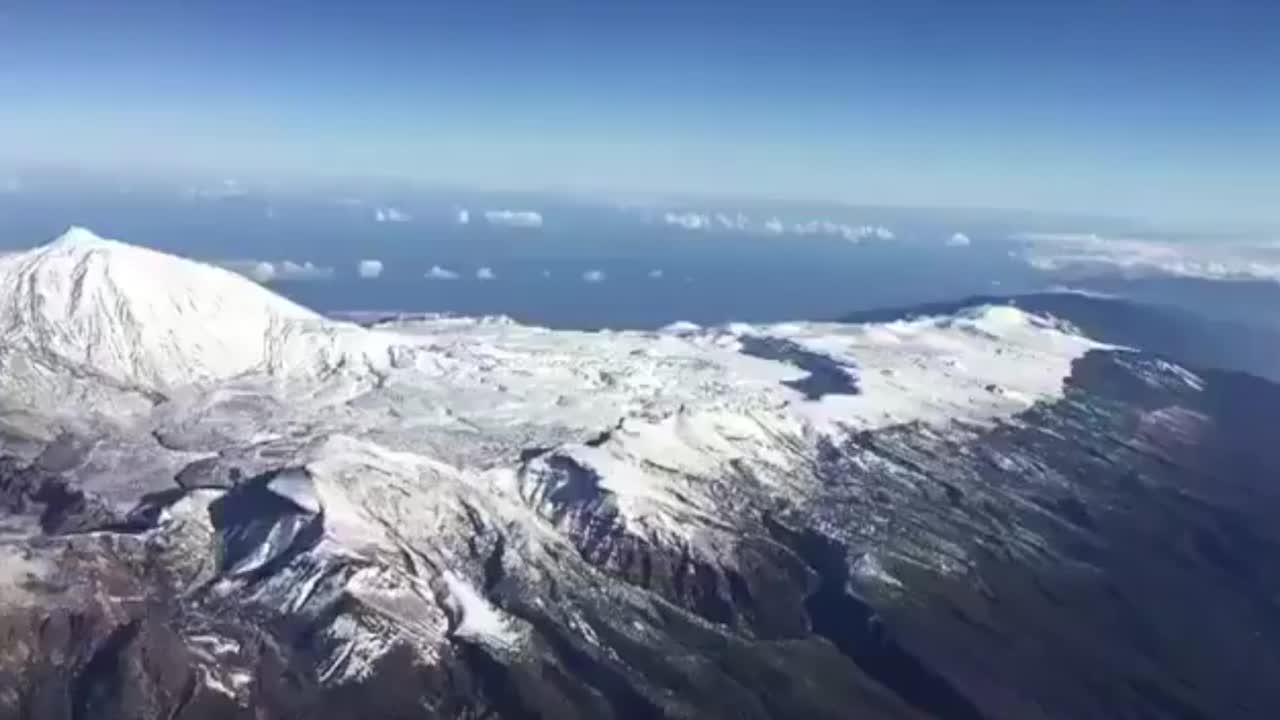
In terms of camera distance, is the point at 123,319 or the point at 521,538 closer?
the point at 521,538

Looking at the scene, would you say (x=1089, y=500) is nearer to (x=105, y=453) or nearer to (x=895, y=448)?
(x=895, y=448)

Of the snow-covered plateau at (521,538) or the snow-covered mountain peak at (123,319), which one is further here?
the snow-covered mountain peak at (123,319)

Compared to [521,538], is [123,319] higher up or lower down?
higher up

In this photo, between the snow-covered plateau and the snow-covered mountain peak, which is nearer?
the snow-covered plateau

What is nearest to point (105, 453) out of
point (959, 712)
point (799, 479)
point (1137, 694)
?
point (799, 479)
